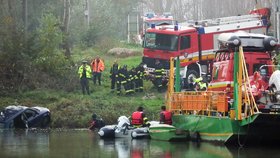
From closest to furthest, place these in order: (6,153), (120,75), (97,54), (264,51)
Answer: (6,153), (264,51), (120,75), (97,54)

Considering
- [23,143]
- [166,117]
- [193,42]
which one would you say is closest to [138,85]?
[193,42]

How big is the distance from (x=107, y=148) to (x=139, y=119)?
196 inches

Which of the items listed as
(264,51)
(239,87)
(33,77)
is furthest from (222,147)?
(33,77)

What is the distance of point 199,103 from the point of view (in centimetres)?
3125

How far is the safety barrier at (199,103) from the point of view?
95.9ft

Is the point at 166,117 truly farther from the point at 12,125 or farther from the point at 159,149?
the point at 12,125

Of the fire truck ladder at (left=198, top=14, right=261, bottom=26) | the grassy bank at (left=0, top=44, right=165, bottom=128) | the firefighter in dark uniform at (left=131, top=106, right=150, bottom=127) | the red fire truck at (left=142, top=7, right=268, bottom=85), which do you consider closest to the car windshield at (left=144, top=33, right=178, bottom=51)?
the red fire truck at (left=142, top=7, right=268, bottom=85)

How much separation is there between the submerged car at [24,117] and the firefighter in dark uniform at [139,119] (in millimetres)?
7412

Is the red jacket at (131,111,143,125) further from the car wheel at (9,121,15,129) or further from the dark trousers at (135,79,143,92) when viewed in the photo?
the dark trousers at (135,79,143,92)

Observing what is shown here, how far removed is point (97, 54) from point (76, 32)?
4.65 meters

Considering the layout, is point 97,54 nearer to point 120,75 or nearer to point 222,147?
point 120,75

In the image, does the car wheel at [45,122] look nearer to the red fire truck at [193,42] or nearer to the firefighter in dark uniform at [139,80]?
the firefighter in dark uniform at [139,80]

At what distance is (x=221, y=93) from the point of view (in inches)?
1159

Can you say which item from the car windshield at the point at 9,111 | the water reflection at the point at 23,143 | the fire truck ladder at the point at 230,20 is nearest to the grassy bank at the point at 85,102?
the car windshield at the point at 9,111
